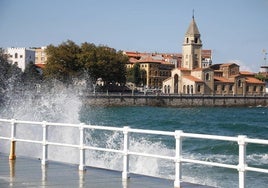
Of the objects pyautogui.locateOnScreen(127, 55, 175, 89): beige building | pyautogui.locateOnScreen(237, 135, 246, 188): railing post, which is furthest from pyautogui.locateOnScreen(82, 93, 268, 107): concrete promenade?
pyautogui.locateOnScreen(237, 135, 246, 188): railing post

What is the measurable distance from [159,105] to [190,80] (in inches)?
1070

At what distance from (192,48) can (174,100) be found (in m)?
41.2

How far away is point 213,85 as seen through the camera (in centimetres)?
15325

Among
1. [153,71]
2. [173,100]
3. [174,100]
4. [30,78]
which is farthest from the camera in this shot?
[153,71]

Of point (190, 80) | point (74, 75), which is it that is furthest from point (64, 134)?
point (190, 80)

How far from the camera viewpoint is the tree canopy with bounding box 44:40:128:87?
Result: 109 metres

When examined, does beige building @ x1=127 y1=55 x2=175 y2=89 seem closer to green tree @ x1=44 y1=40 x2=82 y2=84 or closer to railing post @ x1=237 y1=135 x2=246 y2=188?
green tree @ x1=44 y1=40 x2=82 y2=84

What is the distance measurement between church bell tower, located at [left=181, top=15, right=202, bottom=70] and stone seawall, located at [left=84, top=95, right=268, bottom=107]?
27212 mm

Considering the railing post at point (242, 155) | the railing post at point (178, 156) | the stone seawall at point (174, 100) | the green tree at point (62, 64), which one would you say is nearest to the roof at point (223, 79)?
the stone seawall at point (174, 100)

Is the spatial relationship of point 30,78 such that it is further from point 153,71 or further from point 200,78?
point 153,71

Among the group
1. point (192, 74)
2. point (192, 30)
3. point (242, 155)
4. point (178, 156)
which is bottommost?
point (178, 156)

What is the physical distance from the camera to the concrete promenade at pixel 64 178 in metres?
8.61

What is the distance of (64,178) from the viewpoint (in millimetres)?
9289

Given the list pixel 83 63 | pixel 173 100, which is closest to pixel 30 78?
pixel 83 63
